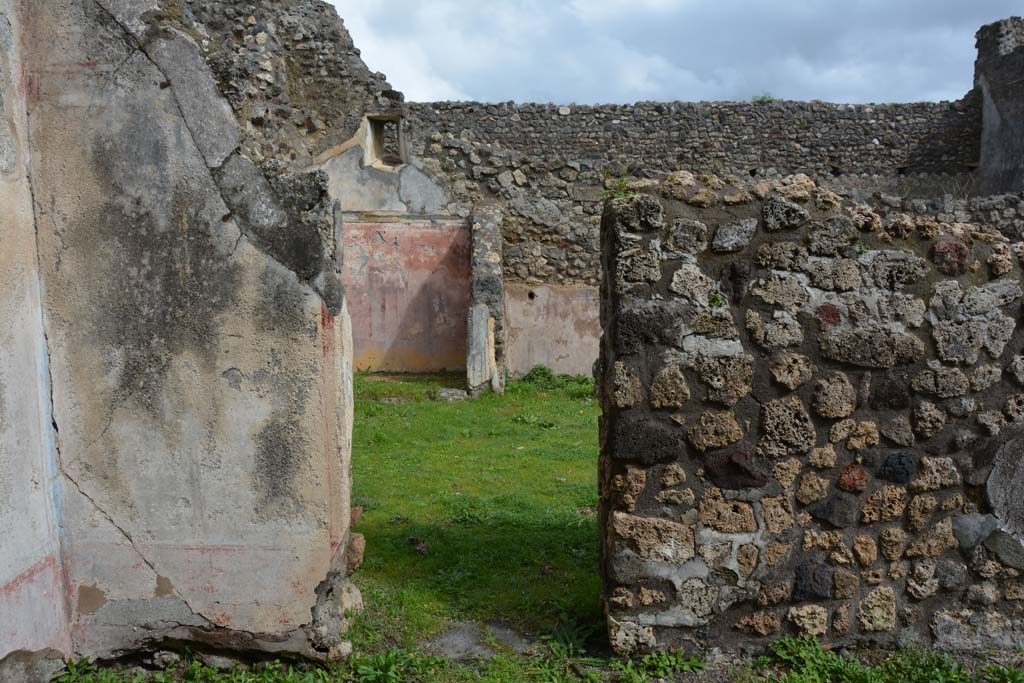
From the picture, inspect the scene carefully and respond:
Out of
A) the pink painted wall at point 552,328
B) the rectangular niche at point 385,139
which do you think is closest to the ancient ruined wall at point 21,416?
the pink painted wall at point 552,328

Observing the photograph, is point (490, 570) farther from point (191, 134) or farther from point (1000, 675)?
point (191, 134)

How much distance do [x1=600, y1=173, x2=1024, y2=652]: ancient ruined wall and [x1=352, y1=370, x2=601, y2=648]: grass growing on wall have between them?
2.30ft

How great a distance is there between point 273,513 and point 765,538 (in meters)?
1.89

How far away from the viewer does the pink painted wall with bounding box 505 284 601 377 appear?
9.76 metres

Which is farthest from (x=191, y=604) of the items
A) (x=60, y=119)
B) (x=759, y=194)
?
(x=759, y=194)

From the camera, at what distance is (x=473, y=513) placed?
488 cm

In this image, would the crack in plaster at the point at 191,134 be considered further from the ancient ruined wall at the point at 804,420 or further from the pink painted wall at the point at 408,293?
the pink painted wall at the point at 408,293

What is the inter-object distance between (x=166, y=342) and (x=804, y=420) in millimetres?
2397

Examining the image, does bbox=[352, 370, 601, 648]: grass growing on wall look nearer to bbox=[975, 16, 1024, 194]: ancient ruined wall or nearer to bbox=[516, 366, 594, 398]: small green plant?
bbox=[516, 366, 594, 398]: small green plant

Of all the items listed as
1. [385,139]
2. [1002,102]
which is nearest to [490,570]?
[385,139]

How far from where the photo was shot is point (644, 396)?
304 cm

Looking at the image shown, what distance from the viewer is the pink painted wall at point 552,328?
9758mm

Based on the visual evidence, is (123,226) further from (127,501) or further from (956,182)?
(956,182)

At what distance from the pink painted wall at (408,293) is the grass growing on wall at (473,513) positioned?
1295mm
